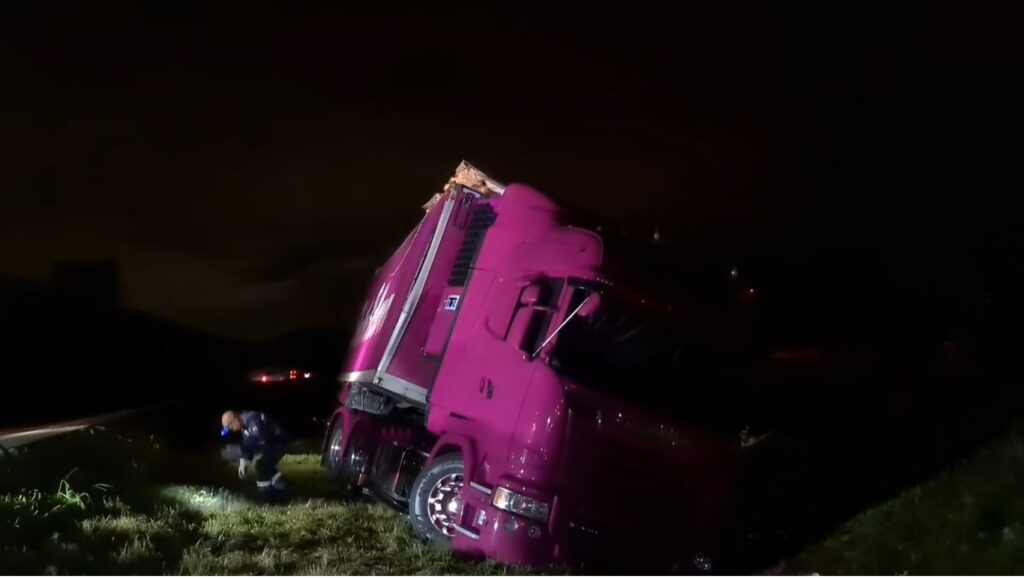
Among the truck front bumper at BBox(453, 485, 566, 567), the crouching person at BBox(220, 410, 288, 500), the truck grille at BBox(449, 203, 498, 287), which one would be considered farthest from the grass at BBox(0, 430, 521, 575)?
the truck grille at BBox(449, 203, 498, 287)

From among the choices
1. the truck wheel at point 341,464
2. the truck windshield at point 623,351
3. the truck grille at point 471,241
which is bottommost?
the truck wheel at point 341,464

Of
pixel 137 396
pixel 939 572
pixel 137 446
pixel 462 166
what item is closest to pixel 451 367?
pixel 462 166

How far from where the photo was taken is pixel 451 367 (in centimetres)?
662

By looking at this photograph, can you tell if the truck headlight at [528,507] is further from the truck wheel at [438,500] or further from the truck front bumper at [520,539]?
the truck wheel at [438,500]

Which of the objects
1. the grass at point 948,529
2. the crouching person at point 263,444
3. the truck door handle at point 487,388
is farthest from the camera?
the crouching person at point 263,444

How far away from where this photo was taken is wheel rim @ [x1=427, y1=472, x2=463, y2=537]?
6176mm

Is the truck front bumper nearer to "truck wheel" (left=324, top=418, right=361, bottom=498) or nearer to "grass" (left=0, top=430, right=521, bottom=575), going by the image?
"grass" (left=0, top=430, right=521, bottom=575)

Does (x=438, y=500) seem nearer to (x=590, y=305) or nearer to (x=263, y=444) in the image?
(x=590, y=305)

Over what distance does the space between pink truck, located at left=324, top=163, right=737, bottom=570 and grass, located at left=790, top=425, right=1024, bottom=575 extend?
1030 millimetres

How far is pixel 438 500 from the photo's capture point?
20.7 feet

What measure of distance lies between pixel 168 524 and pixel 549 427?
3045 mm

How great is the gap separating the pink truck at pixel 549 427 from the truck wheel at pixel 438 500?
0.01m

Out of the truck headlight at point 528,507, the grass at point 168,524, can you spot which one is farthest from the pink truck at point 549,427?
the grass at point 168,524

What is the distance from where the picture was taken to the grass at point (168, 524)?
5586 mm
